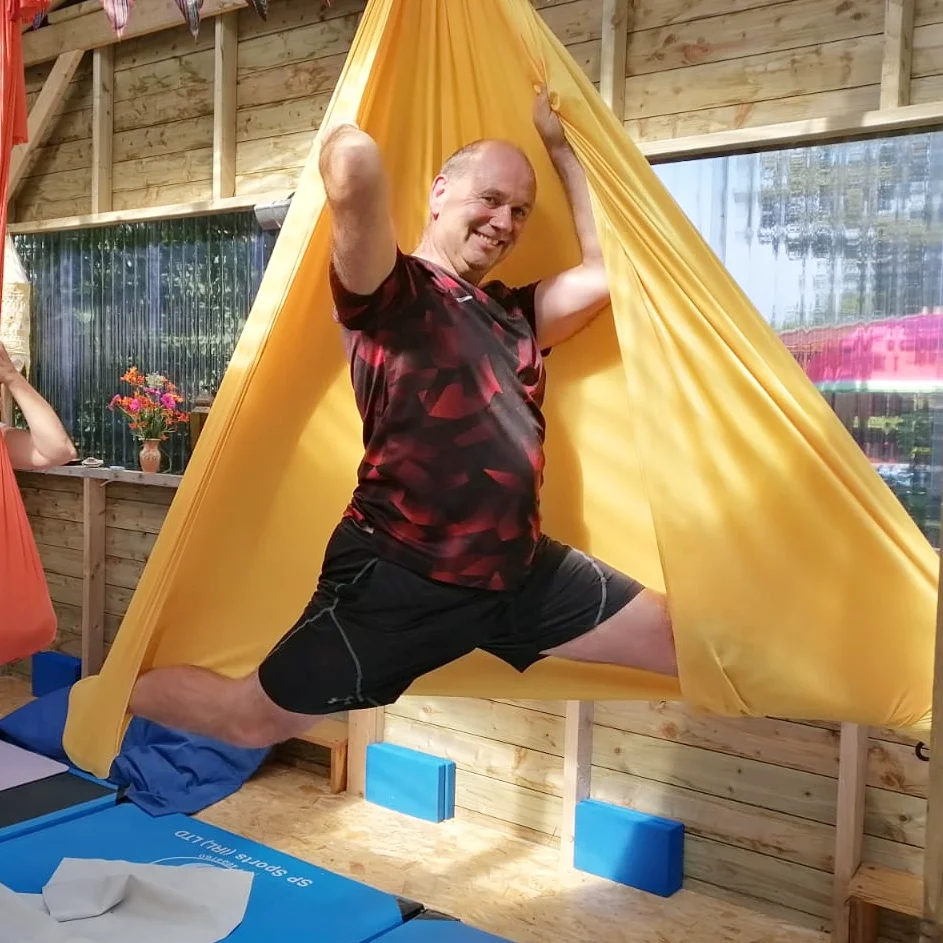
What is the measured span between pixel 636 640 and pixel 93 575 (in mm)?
3244

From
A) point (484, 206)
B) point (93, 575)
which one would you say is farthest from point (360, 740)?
point (484, 206)

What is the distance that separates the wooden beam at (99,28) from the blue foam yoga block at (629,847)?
114 inches

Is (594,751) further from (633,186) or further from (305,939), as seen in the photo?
(633,186)

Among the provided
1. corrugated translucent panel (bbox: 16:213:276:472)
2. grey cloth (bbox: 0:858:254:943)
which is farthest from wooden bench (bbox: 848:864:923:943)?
corrugated translucent panel (bbox: 16:213:276:472)

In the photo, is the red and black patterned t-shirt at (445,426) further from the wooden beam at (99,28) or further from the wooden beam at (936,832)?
the wooden beam at (99,28)

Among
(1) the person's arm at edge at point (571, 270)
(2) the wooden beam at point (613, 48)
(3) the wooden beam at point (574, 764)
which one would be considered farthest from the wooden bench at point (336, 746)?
(1) the person's arm at edge at point (571, 270)

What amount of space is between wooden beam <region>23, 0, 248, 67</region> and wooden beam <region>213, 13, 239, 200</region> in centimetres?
7

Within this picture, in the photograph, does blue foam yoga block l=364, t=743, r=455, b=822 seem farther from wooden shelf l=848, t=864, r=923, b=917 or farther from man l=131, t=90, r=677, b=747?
man l=131, t=90, r=677, b=747

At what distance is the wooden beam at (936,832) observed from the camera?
1.13 m

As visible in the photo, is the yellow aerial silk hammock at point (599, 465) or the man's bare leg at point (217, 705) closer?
the yellow aerial silk hammock at point (599, 465)

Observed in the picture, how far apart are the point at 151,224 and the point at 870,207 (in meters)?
2.70

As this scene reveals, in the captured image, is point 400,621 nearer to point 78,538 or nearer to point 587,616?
point 587,616

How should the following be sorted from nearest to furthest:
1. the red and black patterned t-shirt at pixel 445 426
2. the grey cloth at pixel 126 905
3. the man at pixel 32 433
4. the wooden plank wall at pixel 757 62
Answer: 1. the red and black patterned t-shirt at pixel 445 426
2. the man at pixel 32 433
3. the grey cloth at pixel 126 905
4. the wooden plank wall at pixel 757 62

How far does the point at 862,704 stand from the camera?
151 centimetres
